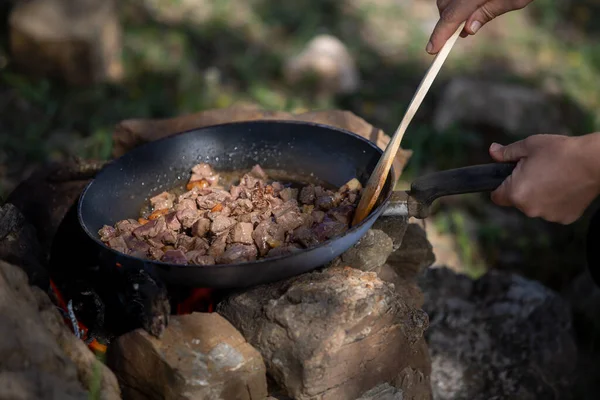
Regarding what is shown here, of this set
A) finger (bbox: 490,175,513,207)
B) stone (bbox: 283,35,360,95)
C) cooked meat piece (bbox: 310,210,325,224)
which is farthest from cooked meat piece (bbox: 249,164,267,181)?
stone (bbox: 283,35,360,95)

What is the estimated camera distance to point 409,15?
6.39 m

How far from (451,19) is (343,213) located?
2.78ft

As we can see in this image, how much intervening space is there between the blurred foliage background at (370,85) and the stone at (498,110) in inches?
0.6

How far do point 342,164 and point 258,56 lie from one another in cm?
314

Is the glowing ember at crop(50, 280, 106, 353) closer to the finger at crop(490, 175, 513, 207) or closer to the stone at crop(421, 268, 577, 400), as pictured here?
the finger at crop(490, 175, 513, 207)

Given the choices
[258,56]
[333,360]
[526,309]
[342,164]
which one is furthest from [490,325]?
[258,56]

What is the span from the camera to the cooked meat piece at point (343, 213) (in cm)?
240

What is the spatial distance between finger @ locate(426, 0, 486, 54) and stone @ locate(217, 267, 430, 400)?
957 millimetres

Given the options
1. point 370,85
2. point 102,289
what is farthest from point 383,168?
point 370,85

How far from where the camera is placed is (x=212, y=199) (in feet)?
8.27

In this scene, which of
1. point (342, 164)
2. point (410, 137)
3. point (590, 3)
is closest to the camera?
point (342, 164)

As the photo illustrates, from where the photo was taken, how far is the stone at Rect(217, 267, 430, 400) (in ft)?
6.61

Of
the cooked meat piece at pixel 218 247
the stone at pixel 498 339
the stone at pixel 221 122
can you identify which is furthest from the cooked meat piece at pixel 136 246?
the stone at pixel 498 339

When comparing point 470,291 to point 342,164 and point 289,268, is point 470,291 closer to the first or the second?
point 342,164
